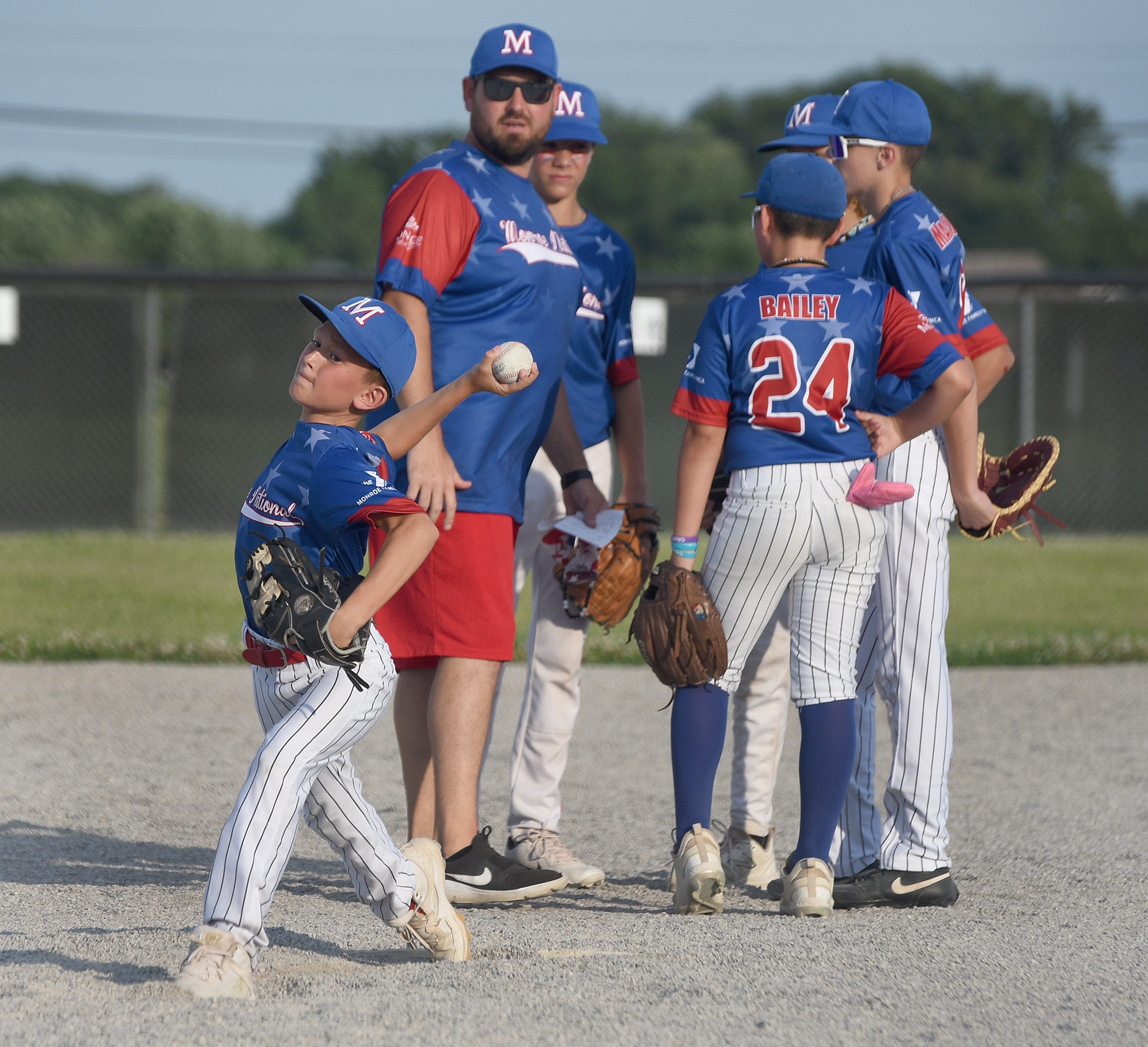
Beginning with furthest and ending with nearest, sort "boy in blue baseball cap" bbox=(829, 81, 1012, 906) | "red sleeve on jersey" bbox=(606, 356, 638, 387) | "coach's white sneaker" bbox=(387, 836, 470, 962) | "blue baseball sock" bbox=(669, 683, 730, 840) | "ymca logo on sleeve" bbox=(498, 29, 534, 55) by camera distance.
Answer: "red sleeve on jersey" bbox=(606, 356, 638, 387) < "ymca logo on sleeve" bbox=(498, 29, 534, 55) < "boy in blue baseball cap" bbox=(829, 81, 1012, 906) < "blue baseball sock" bbox=(669, 683, 730, 840) < "coach's white sneaker" bbox=(387, 836, 470, 962)

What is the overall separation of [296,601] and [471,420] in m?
1.09

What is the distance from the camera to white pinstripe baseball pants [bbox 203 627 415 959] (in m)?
2.57

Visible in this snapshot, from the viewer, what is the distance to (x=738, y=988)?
8.78 ft

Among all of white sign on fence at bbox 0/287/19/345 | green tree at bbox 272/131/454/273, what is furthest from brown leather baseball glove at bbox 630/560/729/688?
green tree at bbox 272/131/454/273

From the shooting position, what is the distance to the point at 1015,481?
3809mm

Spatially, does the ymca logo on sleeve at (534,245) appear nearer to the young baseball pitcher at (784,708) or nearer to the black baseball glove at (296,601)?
the young baseball pitcher at (784,708)

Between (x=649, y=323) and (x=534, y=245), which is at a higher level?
(x=649, y=323)

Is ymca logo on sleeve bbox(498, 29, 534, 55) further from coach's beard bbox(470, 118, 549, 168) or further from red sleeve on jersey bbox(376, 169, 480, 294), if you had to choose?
red sleeve on jersey bbox(376, 169, 480, 294)

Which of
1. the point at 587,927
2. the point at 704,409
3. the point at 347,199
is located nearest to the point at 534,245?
the point at 704,409

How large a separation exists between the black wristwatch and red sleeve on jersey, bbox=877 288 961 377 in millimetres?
951

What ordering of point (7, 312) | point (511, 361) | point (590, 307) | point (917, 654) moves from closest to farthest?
1. point (511, 361)
2. point (917, 654)
3. point (590, 307)
4. point (7, 312)

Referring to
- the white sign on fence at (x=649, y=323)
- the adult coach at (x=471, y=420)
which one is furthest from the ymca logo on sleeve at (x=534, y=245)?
the white sign on fence at (x=649, y=323)

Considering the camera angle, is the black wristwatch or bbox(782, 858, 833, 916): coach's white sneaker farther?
the black wristwatch

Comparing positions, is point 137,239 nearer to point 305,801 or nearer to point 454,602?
point 454,602
